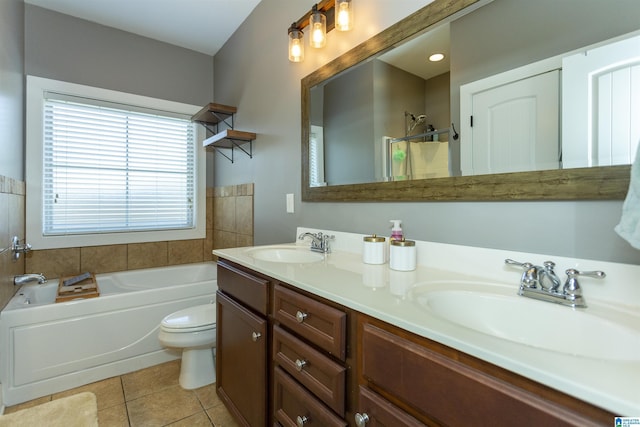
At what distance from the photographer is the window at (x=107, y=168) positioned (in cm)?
233

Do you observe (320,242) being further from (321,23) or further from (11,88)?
(11,88)

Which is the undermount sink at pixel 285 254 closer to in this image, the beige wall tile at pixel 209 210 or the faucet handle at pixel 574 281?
the faucet handle at pixel 574 281

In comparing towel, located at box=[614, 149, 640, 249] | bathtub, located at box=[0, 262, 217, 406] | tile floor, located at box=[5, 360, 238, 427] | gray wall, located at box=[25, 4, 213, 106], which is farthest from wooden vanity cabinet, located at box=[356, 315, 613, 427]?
gray wall, located at box=[25, 4, 213, 106]

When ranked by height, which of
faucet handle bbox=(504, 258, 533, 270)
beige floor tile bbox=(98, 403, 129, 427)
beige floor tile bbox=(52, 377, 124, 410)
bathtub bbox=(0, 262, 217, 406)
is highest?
faucet handle bbox=(504, 258, 533, 270)

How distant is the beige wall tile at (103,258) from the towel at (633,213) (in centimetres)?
312

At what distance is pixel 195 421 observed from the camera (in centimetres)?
158

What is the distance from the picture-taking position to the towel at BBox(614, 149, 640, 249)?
1.96ft

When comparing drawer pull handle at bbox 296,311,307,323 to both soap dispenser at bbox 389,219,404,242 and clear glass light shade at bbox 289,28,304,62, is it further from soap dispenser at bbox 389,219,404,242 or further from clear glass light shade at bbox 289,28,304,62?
clear glass light shade at bbox 289,28,304,62

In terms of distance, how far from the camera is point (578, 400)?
0.42 meters

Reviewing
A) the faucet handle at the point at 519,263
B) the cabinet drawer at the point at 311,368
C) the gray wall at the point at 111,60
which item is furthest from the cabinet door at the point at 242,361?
the gray wall at the point at 111,60

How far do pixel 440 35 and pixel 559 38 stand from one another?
398 millimetres

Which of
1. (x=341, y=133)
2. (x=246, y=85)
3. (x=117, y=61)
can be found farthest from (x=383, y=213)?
(x=117, y=61)

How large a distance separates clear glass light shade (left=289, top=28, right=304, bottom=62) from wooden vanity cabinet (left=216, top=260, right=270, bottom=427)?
1.23 m

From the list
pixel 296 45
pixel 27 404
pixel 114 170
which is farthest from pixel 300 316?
pixel 114 170
